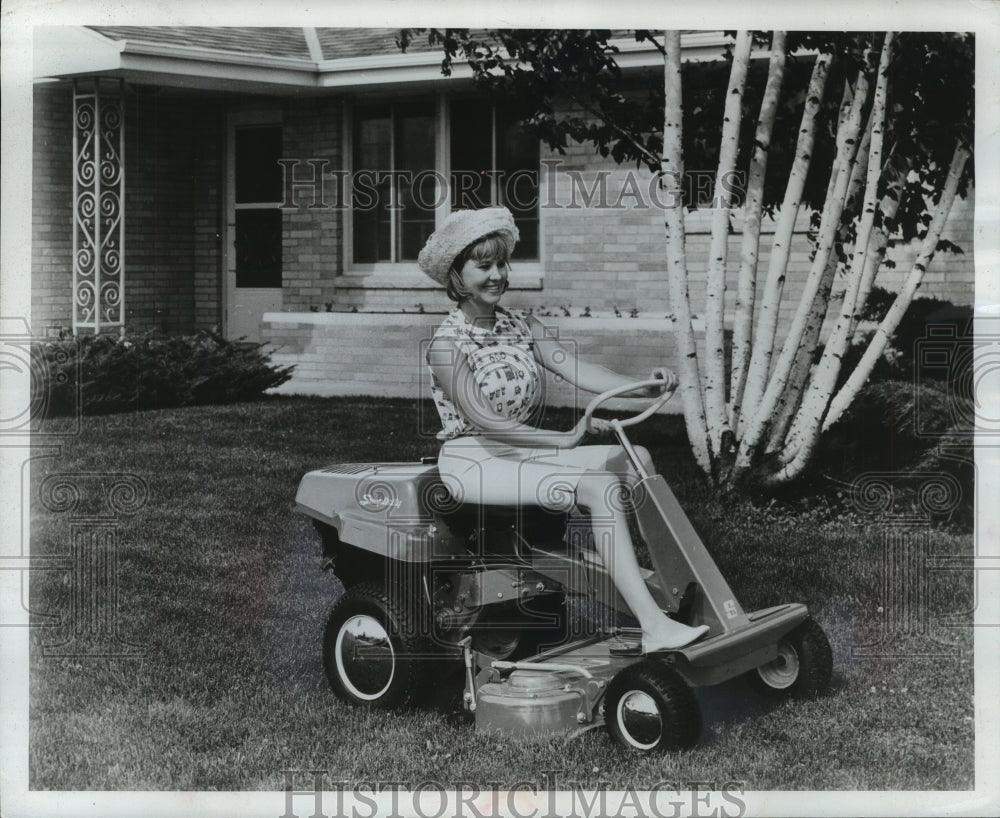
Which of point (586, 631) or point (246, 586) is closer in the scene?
point (586, 631)

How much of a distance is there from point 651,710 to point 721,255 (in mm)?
1742

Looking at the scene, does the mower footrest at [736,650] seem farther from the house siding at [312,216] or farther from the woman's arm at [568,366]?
the house siding at [312,216]

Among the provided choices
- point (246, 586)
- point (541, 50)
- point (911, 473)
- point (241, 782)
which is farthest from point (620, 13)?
point (241, 782)

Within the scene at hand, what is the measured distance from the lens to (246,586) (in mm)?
4297

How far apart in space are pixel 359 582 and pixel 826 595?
166cm

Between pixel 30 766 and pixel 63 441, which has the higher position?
pixel 63 441

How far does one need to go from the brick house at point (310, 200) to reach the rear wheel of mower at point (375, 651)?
0.82 metres

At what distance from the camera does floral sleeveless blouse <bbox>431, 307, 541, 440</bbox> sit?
12.7 feet

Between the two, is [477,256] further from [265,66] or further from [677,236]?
[265,66]

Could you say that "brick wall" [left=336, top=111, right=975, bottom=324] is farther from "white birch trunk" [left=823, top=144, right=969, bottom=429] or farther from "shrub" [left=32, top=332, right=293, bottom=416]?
"shrub" [left=32, top=332, right=293, bottom=416]

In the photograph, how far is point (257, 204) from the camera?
171 inches

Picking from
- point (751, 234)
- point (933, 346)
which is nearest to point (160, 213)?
point (751, 234)

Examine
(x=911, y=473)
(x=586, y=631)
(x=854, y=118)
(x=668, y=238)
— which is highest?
(x=854, y=118)

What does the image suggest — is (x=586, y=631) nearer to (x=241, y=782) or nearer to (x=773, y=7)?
(x=241, y=782)
